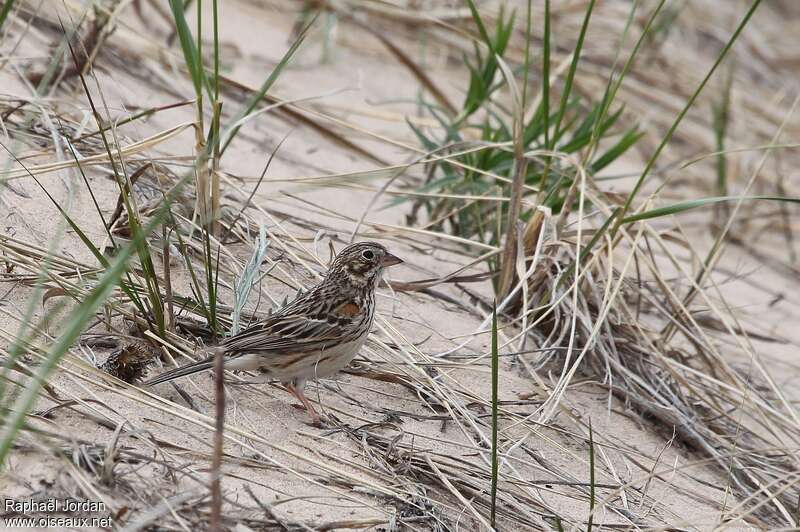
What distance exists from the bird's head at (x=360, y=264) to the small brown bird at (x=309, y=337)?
23mm

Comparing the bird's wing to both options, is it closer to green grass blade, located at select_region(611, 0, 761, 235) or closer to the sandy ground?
the sandy ground

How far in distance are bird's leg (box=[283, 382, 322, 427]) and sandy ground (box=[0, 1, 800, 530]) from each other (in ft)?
0.15

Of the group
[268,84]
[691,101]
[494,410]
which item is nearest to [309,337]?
[268,84]

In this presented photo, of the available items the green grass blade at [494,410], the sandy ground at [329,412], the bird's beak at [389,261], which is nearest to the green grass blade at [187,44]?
the sandy ground at [329,412]

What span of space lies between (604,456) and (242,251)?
65.5 inches

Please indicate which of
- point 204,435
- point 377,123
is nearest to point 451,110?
point 377,123

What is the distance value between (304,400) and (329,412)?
0.38 ft

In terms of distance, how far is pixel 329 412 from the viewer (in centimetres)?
373

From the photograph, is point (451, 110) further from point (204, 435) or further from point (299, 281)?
point (204, 435)

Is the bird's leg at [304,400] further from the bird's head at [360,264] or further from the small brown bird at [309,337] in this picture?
the bird's head at [360,264]

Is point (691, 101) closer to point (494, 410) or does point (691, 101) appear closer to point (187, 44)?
point (494, 410)

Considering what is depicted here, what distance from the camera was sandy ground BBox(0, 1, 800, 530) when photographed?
301 centimetres

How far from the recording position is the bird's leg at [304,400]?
11.8 feet

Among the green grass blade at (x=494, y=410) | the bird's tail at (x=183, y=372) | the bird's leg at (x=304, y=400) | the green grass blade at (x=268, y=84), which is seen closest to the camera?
the green grass blade at (x=494, y=410)
